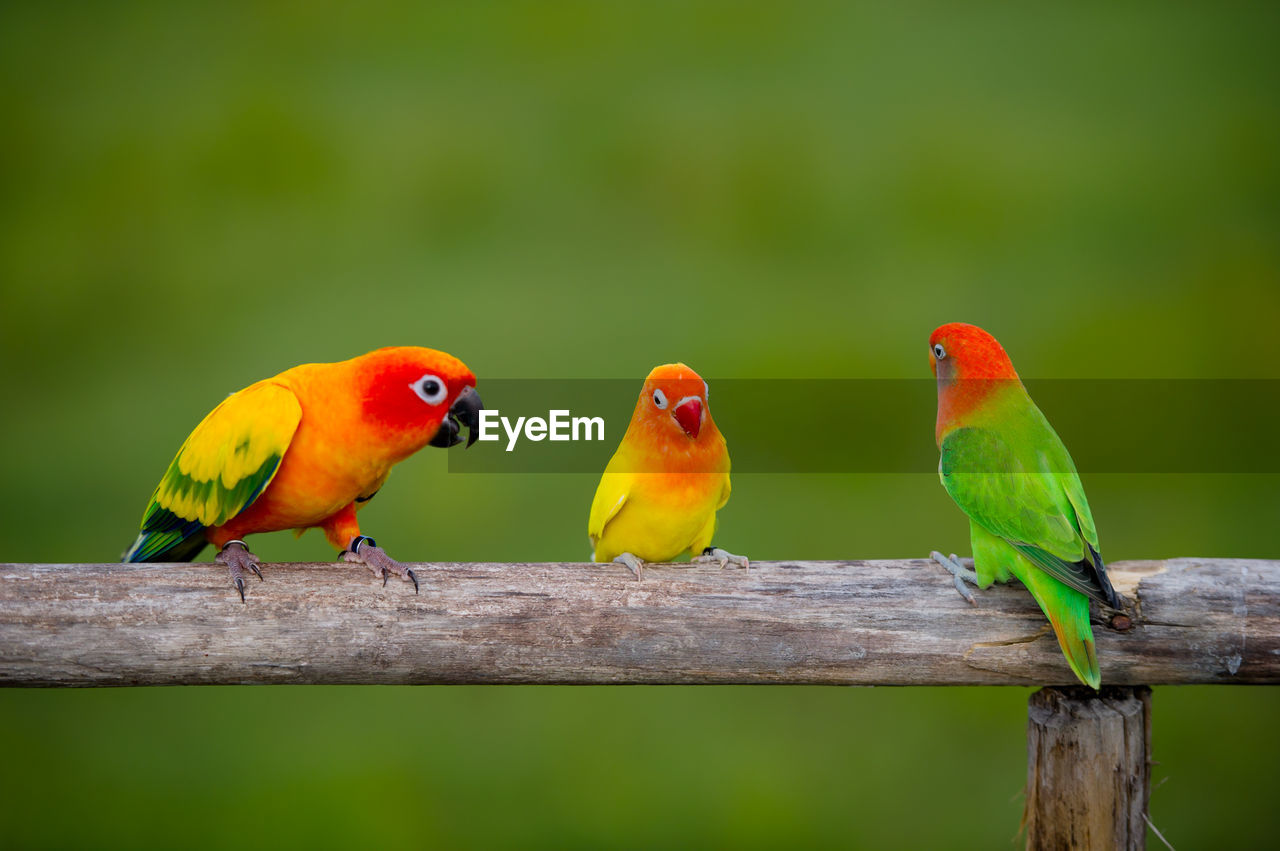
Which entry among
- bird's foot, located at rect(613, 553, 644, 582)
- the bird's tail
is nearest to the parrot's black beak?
bird's foot, located at rect(613, 553, 644, 582)

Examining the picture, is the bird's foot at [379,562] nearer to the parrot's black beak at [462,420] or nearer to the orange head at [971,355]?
the parrot's black beak at [462,420]

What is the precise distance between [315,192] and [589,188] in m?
1.18

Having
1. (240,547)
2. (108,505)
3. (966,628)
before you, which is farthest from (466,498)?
(966,628)

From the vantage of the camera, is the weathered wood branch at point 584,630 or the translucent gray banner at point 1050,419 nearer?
the weathered wood branch at point 584,630

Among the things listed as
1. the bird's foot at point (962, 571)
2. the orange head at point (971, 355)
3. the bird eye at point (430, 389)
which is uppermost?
the orange head at point (971, 355)

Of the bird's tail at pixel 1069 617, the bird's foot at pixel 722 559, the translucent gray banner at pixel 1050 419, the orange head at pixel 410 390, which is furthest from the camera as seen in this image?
the translucent gray banner at pixel 1050 419

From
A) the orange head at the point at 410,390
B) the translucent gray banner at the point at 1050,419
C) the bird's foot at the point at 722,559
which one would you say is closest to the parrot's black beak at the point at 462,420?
the orange head at the point at 410,390

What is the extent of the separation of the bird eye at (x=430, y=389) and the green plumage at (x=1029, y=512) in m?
0.92

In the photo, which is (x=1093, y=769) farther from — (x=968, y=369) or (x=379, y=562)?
(x=379, y=562)

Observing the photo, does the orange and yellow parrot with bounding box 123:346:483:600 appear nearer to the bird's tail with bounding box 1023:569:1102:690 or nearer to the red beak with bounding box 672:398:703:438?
the red beak with bounding box 672:398:703:438

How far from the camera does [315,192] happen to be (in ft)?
13.1

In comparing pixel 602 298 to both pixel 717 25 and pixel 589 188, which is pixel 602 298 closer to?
pixel 589 188

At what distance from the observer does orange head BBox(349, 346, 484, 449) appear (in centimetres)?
164

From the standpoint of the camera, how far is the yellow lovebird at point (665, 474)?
5.55 ft
